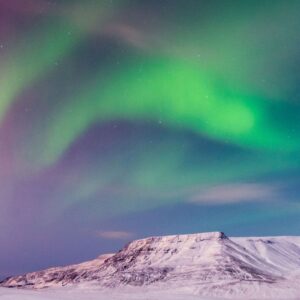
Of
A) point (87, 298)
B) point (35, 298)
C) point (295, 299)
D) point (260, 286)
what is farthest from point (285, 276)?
point (35, 298)

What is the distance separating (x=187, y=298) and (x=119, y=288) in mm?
73596

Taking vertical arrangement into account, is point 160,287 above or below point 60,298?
above

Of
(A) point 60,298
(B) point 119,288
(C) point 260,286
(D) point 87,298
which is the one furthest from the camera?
(B) point 119,288

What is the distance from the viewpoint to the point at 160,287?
18875 centimetres

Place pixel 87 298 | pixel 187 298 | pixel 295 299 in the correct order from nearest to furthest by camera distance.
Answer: pixel 87 298 → pixel 187 298 → pixel 295 299

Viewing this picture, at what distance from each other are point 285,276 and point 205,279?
3333 cm

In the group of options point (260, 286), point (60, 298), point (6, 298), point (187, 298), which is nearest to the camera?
point (6, 298)

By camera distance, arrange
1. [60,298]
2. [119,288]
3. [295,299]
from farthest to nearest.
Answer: [119,288]
[295,299]
[60,298]

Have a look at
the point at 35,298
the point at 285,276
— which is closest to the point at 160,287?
the point at 285,276

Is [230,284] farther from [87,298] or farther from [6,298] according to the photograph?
[6,298]

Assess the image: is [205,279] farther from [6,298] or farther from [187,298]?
[6,298]

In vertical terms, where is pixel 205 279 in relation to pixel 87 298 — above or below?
above

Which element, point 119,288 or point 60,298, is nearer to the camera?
point 60,298

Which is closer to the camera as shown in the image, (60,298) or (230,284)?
(60,298)
